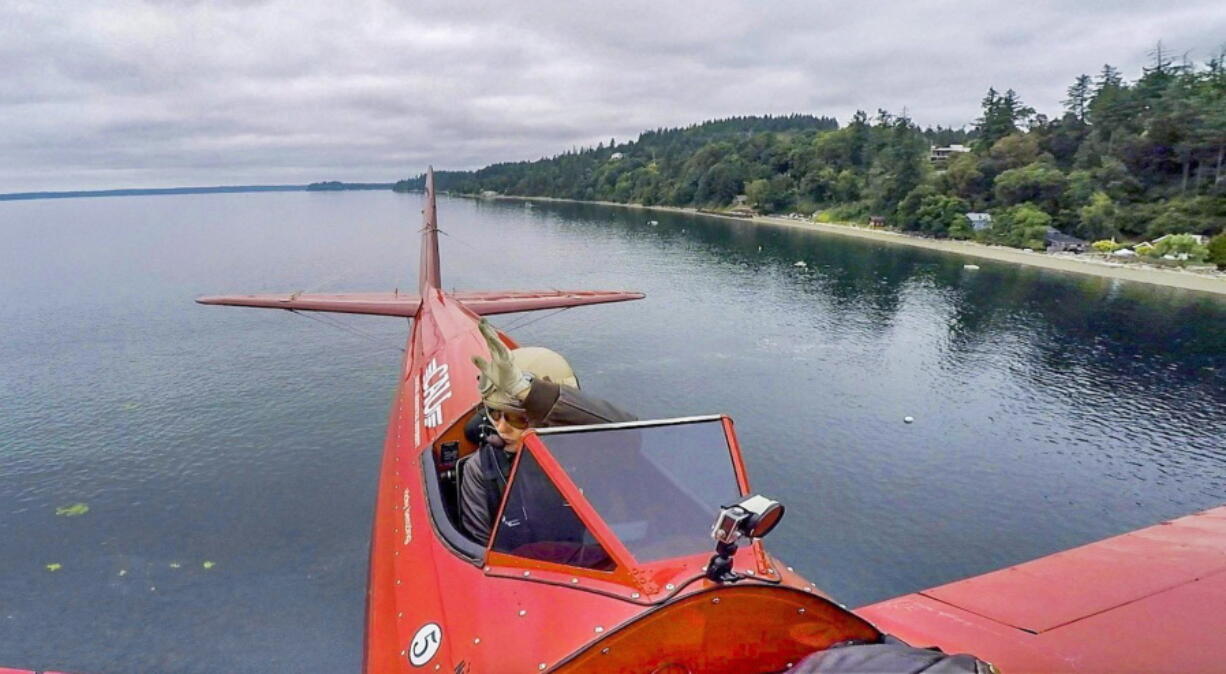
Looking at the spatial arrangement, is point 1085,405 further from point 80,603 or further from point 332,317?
point 332,317

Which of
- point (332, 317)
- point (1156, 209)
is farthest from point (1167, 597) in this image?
point (1156, 209)

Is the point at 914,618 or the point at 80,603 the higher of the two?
the point at 914,618

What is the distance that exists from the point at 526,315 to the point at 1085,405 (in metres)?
31.5

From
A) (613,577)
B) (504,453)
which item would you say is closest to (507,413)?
(504,453)

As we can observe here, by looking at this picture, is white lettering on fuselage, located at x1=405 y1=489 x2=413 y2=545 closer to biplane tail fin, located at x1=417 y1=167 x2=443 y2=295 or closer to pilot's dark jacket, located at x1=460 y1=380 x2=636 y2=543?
pilot's dark jacket, located at x1=460 y1=380 x2=636 y2=543

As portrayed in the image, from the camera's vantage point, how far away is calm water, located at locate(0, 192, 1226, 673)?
14875 millimetres

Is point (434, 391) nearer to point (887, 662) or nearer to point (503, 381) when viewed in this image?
point (503, 381)

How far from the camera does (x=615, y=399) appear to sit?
27516 millimetres

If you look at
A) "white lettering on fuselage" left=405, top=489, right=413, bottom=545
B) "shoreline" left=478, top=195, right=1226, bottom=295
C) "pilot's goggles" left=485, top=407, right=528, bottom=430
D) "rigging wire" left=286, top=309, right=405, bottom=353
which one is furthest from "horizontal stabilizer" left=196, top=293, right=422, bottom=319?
"shoreline" left=478, top=195, right=1226, bottom=295

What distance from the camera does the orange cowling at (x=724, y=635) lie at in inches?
Result: 124

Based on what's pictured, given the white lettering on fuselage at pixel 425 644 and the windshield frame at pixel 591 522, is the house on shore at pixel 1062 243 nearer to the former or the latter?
the windshield frame at pixel 591 522

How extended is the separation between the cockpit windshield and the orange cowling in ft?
1.77

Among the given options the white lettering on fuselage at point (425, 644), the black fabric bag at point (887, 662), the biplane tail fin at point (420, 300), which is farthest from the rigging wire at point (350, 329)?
the black fabric bag at point (887, 662)

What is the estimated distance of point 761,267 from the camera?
67.9 metres
